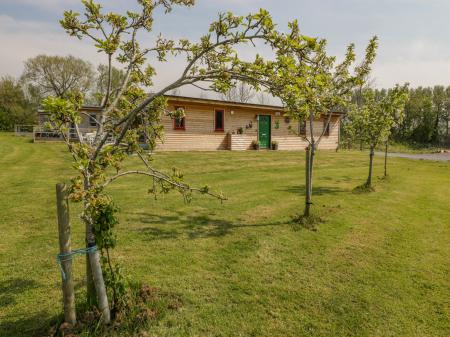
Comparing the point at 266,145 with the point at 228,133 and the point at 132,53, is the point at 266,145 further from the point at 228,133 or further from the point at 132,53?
the point at 132,53

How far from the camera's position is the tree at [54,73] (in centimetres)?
4438

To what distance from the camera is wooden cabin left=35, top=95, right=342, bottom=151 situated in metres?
20.1

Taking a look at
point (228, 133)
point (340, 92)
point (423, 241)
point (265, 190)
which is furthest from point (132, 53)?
point (228, 133)

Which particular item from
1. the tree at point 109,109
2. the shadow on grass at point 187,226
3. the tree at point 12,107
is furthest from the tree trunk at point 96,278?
the tree at point 12,107

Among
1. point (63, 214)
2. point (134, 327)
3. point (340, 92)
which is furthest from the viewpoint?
point (340, 92)

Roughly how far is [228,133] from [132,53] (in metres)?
18.9

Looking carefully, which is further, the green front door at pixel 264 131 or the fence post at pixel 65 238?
the green front door at pixel 264 131

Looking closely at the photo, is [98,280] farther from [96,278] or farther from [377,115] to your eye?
[377,115]

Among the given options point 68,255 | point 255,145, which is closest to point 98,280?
point 68,255

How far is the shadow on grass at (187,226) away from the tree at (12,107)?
151 feet

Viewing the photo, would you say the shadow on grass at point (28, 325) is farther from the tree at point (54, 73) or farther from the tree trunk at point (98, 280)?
the tree at point (54, 73)

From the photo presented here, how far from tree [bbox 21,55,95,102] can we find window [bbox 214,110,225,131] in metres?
31.5

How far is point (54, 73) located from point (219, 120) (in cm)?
3647

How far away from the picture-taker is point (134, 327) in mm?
3391
